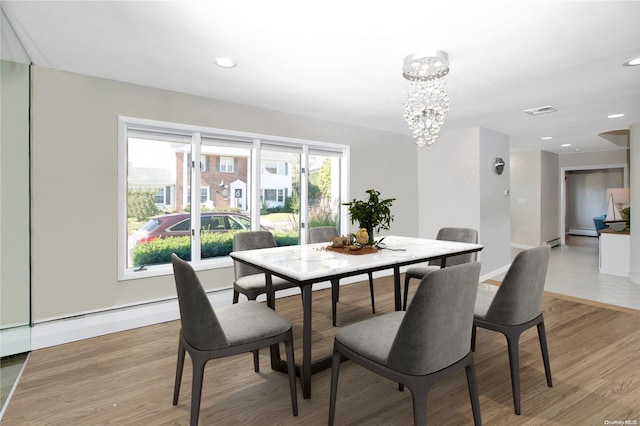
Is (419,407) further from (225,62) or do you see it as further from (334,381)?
(225,62)

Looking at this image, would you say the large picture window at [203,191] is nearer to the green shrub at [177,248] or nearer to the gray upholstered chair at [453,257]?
the green shrub at [177,248]

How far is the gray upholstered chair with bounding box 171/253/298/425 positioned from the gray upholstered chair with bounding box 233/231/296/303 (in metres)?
0.73

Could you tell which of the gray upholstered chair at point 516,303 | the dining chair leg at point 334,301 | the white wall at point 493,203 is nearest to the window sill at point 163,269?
the dining chair leg at point 334,301

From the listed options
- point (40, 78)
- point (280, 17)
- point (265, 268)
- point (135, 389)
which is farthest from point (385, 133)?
point (135, 389)

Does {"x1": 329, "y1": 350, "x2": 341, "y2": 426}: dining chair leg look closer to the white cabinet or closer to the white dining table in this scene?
the white dining table

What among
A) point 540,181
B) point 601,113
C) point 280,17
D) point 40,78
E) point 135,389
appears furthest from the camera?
point 540,181

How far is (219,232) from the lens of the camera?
395cm

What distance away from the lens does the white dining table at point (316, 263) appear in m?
1.90

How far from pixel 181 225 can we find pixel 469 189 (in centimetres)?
414

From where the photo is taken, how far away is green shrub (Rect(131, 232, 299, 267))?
137 inches

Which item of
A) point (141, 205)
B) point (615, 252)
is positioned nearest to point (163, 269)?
point (141, 205)

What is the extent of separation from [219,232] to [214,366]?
5.84ft

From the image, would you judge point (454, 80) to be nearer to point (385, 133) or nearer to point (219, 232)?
point (385, 133)

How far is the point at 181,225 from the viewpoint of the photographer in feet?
12.1
